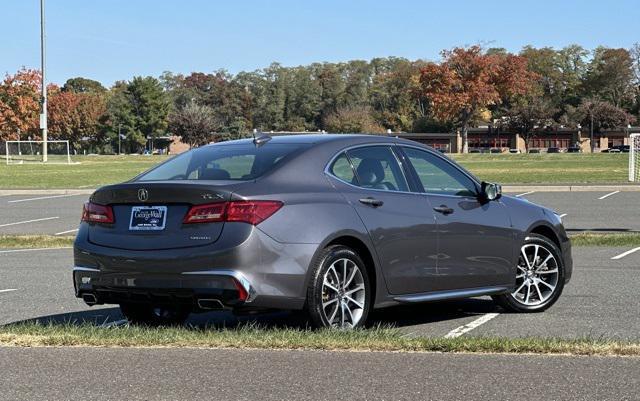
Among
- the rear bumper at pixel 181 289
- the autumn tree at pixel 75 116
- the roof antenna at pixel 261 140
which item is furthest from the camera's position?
the autumn tree at pixel 75 116

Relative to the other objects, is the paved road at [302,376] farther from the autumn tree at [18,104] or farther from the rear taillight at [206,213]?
the autumn tree at [18,104]

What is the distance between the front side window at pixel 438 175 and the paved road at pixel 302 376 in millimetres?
2260

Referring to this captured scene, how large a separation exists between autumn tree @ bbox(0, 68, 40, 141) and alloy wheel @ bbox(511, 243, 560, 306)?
99.2m

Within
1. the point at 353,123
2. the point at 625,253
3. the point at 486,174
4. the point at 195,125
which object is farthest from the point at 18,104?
the point at 625,253

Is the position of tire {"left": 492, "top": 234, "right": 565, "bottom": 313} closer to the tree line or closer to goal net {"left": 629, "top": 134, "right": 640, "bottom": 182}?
goal net {"left": 629, "top": 134, "right": 640, "bottom": 182}

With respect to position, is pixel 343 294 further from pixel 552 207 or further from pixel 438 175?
pixel 552 207

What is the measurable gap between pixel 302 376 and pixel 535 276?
12.3 feet

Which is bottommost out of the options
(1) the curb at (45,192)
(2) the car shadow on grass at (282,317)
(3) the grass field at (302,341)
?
(2) the car shadow on grass at (282,317)

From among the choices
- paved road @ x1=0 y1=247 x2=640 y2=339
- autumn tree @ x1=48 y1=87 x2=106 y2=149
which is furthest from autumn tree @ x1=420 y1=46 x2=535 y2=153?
paved road @ x1=0 y1=247 x2=640 y2=339

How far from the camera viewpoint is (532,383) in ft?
16.4

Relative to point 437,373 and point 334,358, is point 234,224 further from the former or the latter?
point 437,373

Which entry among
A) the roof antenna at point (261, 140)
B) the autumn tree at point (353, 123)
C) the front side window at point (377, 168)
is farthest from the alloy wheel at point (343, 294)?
the autumn tree at point (353, 123)

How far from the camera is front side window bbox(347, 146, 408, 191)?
7.20 metres

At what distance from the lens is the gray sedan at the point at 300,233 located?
6.29 metres
